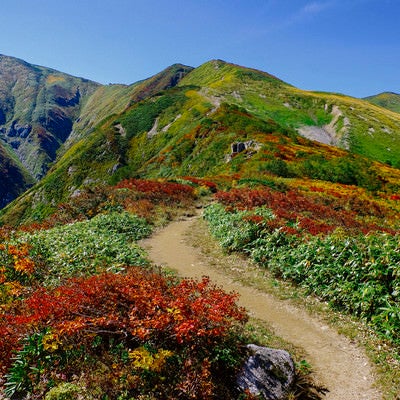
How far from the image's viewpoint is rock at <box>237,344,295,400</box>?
26.6 ft

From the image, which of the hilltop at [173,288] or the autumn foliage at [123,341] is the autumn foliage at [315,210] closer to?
the hilltop at [173,288]

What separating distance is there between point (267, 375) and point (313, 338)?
3212 millimetres

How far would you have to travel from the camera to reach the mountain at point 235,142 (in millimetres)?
47594

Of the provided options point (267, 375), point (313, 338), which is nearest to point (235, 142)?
point (313, 338)

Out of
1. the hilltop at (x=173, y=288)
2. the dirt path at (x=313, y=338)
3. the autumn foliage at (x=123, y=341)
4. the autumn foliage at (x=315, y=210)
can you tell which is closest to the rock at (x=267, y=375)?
the hilltop at (x=173, y=288)

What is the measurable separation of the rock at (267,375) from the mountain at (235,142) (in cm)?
3056

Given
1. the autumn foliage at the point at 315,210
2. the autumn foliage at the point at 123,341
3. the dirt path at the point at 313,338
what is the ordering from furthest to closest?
the autumn foliage at the point at 315,210 → the dirt path at the point at 313,338 → the autumn foliage at the point at 123,341

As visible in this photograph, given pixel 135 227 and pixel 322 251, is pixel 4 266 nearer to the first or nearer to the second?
pixel 135 227

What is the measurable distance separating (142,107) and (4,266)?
112273mm

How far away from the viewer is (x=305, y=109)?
116 meters

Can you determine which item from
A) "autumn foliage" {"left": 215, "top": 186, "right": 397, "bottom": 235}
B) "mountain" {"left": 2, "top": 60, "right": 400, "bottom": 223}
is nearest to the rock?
Answer: "autumn foliage" {"left": 215, "top": 186, "right": 397, "bottom": 235}

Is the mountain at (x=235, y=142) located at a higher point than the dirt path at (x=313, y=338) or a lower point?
higher

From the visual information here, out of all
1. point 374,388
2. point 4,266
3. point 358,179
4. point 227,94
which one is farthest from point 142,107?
point 374,388

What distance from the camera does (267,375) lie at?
327 inches
